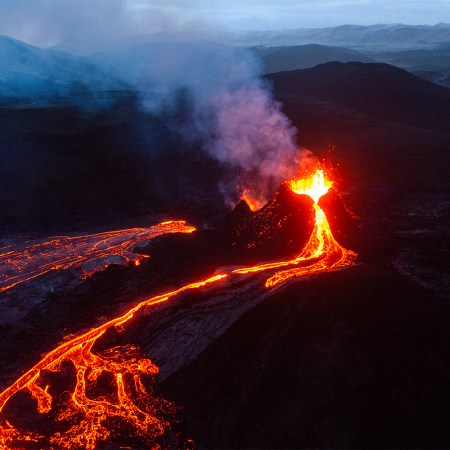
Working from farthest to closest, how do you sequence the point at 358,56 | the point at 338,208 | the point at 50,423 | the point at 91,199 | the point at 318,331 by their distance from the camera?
the point at 358,56 → the point at 91,199 → the point at 338,208 → the point at 318,331 → the point at 50,423

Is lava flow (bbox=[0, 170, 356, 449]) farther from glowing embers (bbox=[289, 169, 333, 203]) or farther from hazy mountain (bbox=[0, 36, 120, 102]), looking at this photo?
hazy mountain (bbox=[0, 36, 120, 102])

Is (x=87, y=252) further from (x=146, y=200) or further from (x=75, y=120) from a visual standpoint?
(x=75, y=120)

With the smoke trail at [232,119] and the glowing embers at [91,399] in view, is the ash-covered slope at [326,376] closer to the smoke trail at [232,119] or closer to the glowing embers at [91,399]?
the glowing embers at [91,399]

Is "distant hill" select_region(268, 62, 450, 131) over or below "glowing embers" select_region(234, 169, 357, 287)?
over

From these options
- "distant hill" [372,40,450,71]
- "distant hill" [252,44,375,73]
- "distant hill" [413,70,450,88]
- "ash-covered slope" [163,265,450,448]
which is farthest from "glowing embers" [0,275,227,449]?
"distant hill" [372,40,450,71]

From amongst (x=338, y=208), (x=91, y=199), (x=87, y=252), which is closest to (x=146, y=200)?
(x=91, y=199)

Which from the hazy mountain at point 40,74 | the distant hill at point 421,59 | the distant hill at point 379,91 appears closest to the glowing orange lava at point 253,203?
the distant hill at point 379,91
